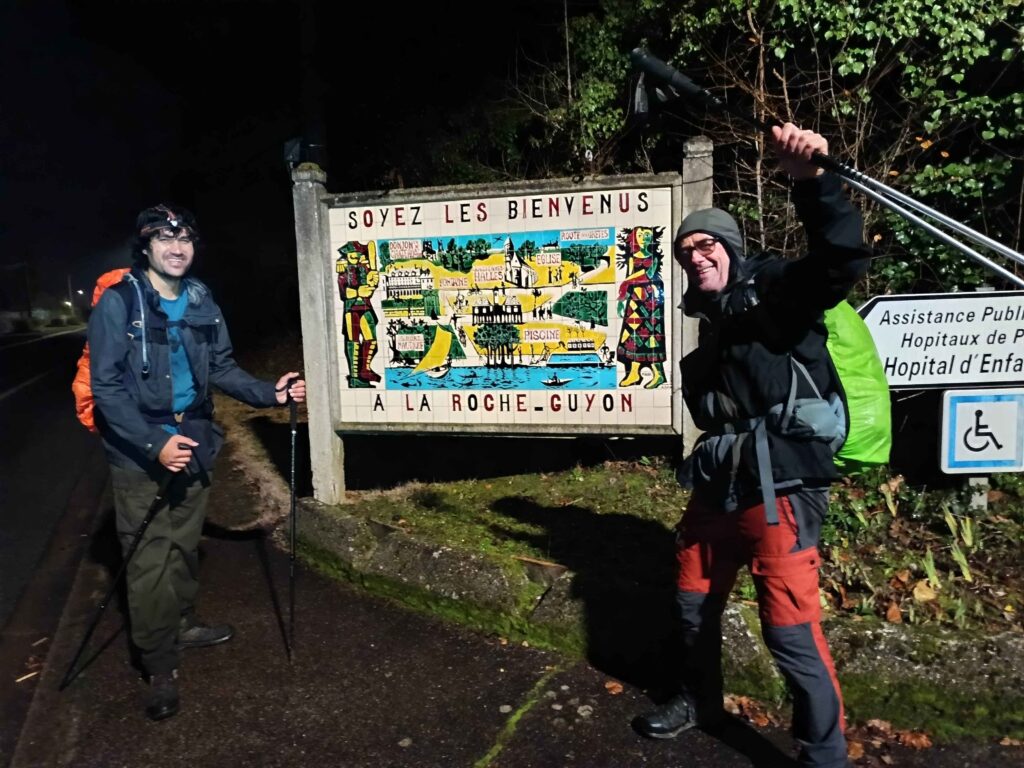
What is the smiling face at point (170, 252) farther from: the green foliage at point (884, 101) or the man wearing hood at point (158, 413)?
the green foliage at point (884, 101)

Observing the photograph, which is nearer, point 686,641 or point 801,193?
point 801,193

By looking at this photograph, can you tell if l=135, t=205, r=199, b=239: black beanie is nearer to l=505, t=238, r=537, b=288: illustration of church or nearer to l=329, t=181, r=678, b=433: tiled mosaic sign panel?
l=329, t=181, r=678, b=433: tiled mosaic sign panel

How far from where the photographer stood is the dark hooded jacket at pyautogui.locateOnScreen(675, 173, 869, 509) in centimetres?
209

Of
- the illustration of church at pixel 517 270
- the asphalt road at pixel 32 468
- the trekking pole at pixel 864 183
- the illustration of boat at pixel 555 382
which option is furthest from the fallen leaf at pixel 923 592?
the asphalt road at pixel 32 468

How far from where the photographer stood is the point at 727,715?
292 cm

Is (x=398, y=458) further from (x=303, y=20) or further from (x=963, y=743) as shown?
(x=303, y=20)

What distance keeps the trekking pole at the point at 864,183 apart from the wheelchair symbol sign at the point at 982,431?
1.82 metres

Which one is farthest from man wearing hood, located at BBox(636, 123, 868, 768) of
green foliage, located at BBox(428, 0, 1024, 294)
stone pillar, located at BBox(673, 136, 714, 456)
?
green foliage, located at BBox(428, 0, 1024, 294)

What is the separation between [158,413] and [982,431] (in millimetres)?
3911

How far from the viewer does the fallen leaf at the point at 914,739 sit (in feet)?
8.77

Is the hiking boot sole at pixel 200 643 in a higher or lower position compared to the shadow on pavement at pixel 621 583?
lower

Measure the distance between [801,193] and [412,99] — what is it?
9073 millimetres

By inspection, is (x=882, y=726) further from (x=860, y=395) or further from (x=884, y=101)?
(x=884, y=101)

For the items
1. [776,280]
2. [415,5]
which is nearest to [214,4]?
[415,5]
